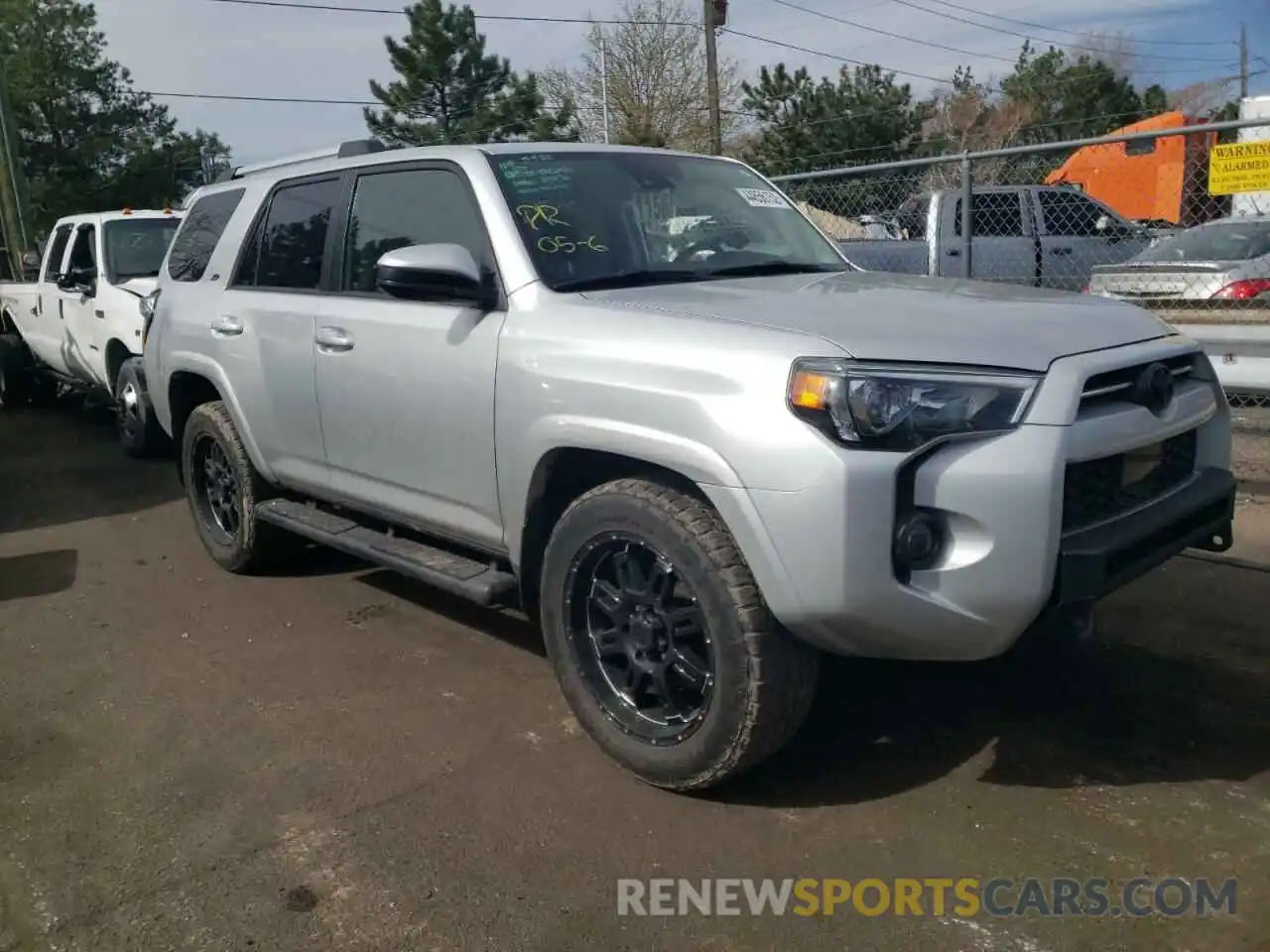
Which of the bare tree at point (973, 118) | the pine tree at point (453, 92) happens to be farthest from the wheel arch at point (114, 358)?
the bare tree at point (973, 118)

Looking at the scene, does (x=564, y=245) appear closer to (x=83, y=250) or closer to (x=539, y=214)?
(x=539, y=214)

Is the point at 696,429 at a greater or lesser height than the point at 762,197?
lesser

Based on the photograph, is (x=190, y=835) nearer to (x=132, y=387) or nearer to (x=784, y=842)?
(x=784, y=842)

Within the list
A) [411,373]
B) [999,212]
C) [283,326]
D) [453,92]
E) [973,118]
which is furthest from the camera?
[973,118]

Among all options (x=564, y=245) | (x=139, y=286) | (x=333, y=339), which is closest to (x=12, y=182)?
(x=139, y=286)

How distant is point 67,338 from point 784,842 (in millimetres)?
9160

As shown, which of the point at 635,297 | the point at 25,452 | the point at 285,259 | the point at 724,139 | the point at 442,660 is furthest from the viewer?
the point at 724,139

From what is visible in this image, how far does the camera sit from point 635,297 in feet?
11.6

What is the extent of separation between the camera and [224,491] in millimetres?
5770

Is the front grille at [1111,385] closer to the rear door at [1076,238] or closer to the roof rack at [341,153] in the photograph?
the roof rack at [341,153]

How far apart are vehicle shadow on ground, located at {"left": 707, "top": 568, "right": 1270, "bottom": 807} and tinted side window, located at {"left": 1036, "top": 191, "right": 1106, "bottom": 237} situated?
6464 mm

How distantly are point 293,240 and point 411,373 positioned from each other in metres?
1.34

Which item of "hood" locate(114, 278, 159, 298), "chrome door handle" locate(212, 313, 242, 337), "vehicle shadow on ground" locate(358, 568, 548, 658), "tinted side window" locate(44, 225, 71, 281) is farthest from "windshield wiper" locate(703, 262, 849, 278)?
"tinted side window" locate(44, 225, 71, 281)

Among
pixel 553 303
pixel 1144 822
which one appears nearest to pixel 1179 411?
pixel 1144 822
